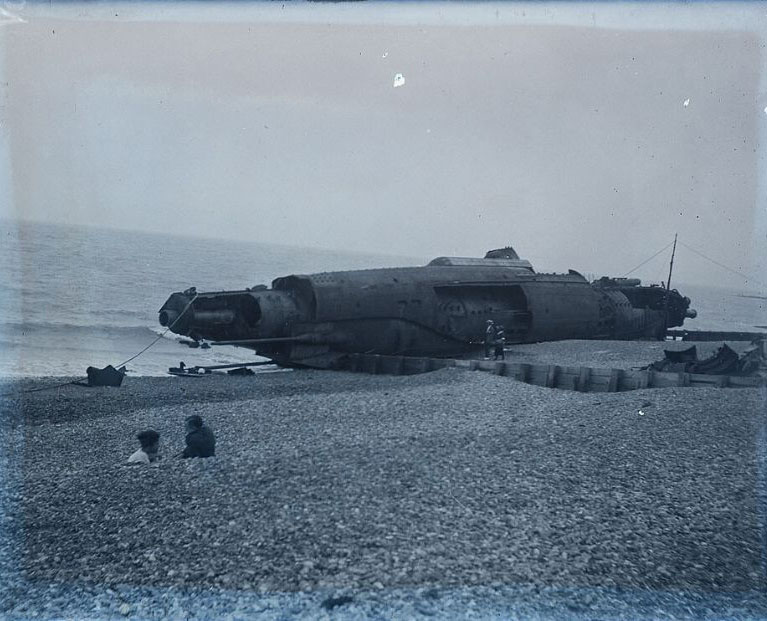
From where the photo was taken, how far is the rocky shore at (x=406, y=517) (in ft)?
20.2

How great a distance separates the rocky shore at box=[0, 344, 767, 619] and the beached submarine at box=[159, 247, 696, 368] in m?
7.68

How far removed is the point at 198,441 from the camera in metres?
10.0

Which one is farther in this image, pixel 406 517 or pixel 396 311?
pixel 396 311

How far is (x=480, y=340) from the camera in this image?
77.7 ft

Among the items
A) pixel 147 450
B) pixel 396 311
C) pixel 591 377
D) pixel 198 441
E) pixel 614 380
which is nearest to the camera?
pixel 198 441

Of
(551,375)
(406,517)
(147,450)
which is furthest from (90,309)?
(406,517)

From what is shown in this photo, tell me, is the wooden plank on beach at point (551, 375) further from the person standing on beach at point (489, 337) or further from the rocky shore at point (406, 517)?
the person standing on beach at point (489, 337)

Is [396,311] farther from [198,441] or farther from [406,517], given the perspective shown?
[406,517]

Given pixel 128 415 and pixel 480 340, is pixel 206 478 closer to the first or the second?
pixel 128 415

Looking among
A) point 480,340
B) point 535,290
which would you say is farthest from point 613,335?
point 480,340

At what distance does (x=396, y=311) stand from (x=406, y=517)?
14424mm

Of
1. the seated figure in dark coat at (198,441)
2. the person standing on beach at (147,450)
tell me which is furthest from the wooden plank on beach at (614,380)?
the person standing on beach at (147,450)

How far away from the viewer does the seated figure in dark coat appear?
10023 millimetres

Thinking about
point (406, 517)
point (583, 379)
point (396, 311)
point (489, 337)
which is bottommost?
point (406, 517)
